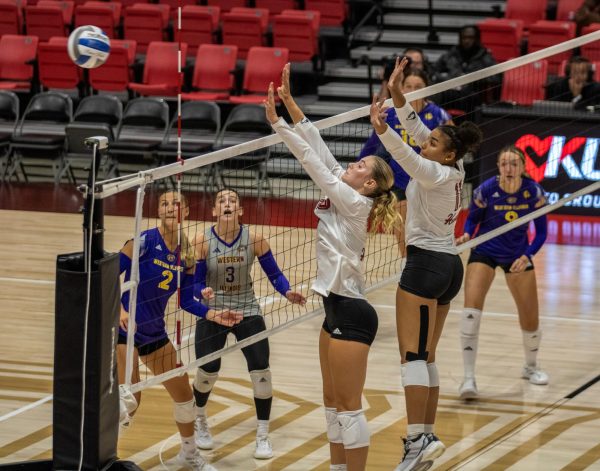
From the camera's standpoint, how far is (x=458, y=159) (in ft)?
22.3

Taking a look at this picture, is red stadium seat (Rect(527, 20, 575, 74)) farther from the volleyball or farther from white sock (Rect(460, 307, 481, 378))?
the volleyball

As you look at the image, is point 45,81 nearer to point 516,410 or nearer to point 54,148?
point 54,148

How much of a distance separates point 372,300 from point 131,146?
567 centimetres

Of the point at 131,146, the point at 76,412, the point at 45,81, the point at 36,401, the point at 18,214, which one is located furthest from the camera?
the point at 45,81

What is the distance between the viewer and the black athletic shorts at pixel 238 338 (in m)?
7.35

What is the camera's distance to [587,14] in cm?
1627

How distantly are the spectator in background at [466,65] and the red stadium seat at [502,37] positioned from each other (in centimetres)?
45

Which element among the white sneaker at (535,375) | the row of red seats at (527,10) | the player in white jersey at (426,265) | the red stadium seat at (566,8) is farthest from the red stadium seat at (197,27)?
the player in white jersey at (426,265)

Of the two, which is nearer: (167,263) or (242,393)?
(167,263)

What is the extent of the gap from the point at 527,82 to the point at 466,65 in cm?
91

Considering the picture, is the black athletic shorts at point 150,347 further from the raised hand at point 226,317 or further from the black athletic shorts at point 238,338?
the raised hand at point 226,317

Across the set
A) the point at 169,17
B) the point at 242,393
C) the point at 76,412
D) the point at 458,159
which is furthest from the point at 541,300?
the point at 169,17

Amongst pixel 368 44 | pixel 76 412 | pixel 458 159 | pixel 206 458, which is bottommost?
pixel 206 458

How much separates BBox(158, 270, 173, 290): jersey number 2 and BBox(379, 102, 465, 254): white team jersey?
1.56 metres
